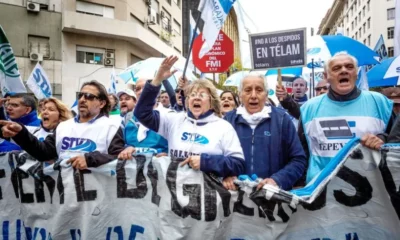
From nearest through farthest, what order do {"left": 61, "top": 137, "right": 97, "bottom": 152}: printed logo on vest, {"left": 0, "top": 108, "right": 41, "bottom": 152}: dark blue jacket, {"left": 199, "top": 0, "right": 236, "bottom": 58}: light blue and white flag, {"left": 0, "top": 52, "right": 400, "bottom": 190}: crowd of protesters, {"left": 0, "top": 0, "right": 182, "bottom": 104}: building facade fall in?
1. {"left": 0, "top": 52, "right": 400, "bottom": 190}: crowd of protesters
2. {"left": 61, "top": 137, "right": 97, "bottom": 152}: printed logo on vest
3. {"left": 0, "top": 108, "right": 41, "bottom": 152}: dark blue jacket
4. {"left": 199, "top": 0, "right": 236, "bottom": 58}: light blue and white flag
5. {"left": 0, "top": 0, "right": 182, "bottom": 104}: building facade

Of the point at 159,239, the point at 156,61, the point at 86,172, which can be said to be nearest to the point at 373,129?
the point at 159,239

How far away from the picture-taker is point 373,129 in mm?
3520

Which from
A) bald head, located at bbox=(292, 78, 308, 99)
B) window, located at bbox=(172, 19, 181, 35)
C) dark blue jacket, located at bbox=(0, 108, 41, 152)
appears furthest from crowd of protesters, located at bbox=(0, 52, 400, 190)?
window, located at bbox=(172, 19, 181, 35)

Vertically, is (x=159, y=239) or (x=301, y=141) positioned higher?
(x=301, y=141)

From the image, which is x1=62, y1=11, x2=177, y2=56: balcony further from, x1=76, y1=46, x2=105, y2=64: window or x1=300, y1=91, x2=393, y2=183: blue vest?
x1=300, y1=91, x2=393, y2=183: blue vest

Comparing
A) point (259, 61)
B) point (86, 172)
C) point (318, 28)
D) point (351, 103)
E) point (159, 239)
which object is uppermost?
point (318, 28)

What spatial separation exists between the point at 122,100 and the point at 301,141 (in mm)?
3178

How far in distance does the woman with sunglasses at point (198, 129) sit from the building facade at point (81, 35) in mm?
20130

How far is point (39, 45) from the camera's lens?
2273 centimetres

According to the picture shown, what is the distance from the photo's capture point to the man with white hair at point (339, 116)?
3533mm

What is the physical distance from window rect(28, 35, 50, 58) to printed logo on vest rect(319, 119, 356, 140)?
2132 centimetres

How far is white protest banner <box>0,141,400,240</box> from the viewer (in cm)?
316

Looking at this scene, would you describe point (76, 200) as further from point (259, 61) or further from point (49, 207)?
point (259, 61)

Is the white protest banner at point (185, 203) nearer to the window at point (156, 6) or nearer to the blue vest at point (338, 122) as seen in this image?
the blue vest at point (338, 122)
